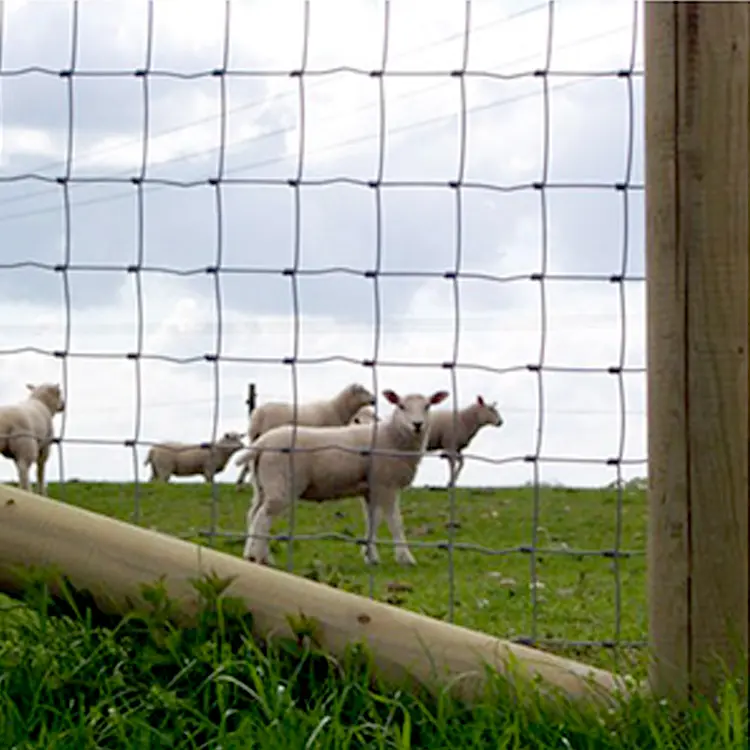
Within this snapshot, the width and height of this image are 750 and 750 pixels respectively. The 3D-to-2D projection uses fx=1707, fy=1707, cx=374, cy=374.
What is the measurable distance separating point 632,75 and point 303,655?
175 centimetres

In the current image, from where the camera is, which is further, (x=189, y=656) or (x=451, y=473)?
(x=451, y=473)

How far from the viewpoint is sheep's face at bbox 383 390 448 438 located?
41.2 ft

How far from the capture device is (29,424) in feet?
56.3

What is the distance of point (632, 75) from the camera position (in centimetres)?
442

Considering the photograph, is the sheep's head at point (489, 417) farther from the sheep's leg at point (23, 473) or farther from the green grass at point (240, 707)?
the green grass at point (240, 707)

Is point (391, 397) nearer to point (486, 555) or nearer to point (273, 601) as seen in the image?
point (486, 555)

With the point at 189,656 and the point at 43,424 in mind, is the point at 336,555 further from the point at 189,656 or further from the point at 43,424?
the point at 189,656

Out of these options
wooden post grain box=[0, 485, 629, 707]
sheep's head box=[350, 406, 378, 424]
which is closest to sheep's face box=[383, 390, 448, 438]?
sheep's head box=[350, 406, 378, 424]

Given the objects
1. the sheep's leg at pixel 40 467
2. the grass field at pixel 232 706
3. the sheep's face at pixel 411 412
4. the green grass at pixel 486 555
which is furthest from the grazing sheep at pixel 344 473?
the grass field at pixel 232 706

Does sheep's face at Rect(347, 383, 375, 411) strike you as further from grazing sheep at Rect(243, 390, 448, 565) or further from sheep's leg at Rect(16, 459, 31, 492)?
grazing sheep at Rect(243, 390, 448, 565)

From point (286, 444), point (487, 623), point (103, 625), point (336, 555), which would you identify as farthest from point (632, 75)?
point (336, 555)

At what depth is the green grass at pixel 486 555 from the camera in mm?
8312

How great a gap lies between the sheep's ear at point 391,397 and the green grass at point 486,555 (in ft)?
3.71

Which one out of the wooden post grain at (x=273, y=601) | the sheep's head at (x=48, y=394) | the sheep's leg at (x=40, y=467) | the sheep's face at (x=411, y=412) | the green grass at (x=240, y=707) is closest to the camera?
the green grass at (x=240, y=707)
